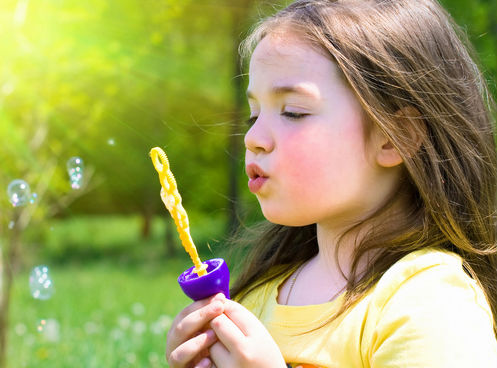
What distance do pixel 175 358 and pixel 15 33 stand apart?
220cm

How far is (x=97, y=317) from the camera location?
414cm

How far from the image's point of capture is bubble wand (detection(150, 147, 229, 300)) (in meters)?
1.20

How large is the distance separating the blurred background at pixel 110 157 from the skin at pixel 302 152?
375 millimetres

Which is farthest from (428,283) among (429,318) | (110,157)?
(110,157)

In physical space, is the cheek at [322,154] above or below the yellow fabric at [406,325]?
above

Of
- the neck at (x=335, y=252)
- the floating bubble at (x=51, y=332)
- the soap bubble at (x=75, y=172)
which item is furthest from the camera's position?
the floating bubble at (x=51, y=332)

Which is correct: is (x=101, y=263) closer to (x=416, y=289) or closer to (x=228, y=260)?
(x=228, y=260)

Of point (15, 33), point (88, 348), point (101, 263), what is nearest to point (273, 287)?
point (88, 348)

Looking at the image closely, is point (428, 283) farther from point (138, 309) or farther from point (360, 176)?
point (138, 309)

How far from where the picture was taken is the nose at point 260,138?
1289mm

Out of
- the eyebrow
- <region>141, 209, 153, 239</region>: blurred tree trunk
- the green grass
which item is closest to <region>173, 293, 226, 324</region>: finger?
the eyebrow

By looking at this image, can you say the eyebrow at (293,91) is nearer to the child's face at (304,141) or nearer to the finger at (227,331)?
the child's face at (304,141)

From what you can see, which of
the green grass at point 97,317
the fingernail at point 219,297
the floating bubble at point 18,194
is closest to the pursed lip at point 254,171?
the fingernail at point 219,297

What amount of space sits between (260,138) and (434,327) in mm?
463
